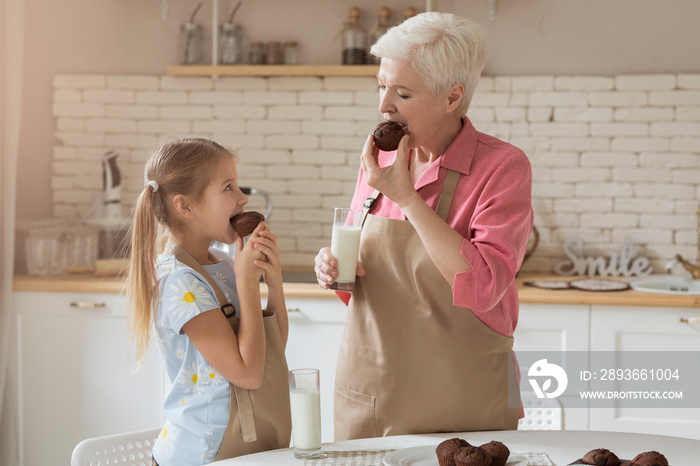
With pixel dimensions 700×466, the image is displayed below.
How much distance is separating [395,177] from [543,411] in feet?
3.28

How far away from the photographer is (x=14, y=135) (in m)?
3.27

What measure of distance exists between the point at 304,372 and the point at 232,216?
508mm

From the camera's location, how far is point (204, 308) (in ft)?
5.23

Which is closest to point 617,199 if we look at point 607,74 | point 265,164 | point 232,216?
point 607,74

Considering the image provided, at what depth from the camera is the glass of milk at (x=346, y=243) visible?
5.80 feet

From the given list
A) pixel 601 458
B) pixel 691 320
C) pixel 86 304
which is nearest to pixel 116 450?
pixel 601 458

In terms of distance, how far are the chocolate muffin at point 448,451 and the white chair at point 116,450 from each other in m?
0.79

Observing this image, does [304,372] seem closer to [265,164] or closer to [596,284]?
[596,284]

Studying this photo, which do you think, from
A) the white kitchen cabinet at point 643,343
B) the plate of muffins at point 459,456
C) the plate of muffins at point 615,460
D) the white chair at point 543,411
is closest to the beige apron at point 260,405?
the plate of muffins at point 459,456

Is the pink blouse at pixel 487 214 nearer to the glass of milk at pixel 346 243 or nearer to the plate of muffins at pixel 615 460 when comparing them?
the glass of milk at pixel 346 243

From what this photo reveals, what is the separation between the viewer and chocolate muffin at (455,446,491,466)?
4.36ft

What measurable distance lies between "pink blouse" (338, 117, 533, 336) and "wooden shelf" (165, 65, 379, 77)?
1.80 meters

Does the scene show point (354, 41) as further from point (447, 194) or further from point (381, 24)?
point (447, 194)

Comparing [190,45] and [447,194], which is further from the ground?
[190,45]
